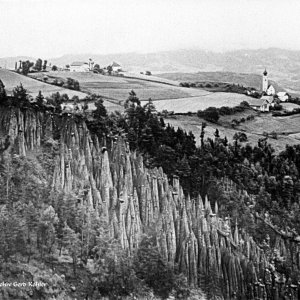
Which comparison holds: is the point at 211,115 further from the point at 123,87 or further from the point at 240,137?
the point at 123,87

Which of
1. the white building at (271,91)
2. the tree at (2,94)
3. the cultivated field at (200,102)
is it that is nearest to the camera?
the tree at (2,94)

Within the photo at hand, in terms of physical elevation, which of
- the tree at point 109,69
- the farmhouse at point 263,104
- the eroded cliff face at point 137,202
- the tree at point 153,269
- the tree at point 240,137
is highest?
the tree at point 109,69

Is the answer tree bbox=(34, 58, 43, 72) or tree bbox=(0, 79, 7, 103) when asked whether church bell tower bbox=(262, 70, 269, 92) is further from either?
tree bbox=(0, 79, 7, 103)

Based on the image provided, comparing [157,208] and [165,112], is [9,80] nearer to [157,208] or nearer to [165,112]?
[165,112]

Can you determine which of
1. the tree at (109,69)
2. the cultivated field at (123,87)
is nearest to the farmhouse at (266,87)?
the cultivated field at (123,87)

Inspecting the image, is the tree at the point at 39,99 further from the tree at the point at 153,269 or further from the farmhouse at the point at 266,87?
the farmhouse at the point at 266,87

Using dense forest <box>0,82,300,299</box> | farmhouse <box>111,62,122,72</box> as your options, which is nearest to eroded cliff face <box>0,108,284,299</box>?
dense forest <box>0,82,300,299</box>
